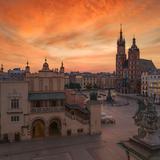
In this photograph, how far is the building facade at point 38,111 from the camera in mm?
41625

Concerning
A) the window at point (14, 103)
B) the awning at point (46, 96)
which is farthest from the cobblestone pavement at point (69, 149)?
the awning at point (46, 96)

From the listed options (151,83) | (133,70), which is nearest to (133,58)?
(133,70)

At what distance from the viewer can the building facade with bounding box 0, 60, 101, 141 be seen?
41625mm

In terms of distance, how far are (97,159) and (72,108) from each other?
79.0ft

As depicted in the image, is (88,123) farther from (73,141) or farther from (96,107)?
(73,141)

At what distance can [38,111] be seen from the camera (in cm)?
4356

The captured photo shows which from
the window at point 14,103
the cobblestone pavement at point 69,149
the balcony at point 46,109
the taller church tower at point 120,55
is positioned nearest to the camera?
the cobblestone pavement at point 69,149

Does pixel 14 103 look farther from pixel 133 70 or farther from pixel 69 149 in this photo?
pixel 133 70

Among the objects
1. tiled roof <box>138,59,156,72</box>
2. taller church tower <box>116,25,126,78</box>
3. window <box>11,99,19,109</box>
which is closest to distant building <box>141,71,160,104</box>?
tiled roof <box>138,59,156,72</box>

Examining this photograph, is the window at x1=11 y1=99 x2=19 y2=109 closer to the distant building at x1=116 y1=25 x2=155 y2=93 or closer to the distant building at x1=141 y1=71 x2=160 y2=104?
the distant building at x1=141 y1=71 x2=160 y2=104

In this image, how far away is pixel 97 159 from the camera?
31875 millimetres

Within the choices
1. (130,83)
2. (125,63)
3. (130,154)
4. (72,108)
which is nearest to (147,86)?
(130,83)

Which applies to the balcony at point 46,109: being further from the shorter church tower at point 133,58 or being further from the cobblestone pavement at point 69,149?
the shorter church tower at point 133,58

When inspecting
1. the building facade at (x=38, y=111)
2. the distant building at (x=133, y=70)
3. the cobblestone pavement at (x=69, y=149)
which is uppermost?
the distant building at (x=133, y=70)
